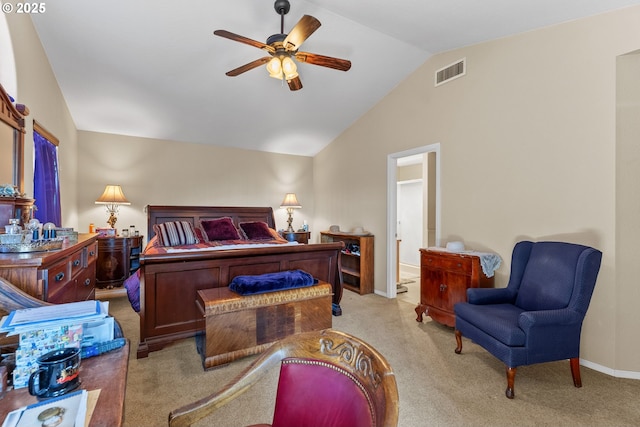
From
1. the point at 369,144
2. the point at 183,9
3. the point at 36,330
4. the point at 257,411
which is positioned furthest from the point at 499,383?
the point at 183,9

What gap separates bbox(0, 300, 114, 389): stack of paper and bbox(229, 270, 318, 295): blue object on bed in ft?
5.07

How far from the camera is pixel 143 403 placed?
6.54ft

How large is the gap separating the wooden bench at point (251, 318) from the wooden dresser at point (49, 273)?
89 centimetres

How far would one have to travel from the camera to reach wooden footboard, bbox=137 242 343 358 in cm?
265

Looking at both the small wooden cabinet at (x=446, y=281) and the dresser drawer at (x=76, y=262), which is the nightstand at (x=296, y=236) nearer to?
the small wooden cabinet at (x=446, y=281)

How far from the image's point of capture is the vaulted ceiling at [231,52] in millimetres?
2734

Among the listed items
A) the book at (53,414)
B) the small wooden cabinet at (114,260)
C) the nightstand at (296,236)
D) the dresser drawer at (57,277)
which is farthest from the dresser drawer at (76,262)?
the nightstand at (296,236)

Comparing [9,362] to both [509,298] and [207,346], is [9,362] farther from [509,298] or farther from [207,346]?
[509,298]

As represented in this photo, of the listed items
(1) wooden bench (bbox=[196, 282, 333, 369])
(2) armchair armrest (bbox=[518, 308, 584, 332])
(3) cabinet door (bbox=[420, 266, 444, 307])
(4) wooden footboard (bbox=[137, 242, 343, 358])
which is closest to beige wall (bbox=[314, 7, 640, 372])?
(3) cabinet door (bbox=[420, 266, 444, 307])

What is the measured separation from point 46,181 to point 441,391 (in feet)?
14.1

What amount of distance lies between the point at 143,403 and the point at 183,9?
129 inches

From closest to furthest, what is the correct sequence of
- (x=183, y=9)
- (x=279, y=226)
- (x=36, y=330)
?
(x=36, y=330)
(x=183, y=9)
(x=279, y=226)

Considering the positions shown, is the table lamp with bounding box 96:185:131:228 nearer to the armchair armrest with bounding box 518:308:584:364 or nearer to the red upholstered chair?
the red upholstered chair

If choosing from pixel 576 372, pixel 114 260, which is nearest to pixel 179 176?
pixel 114 260
